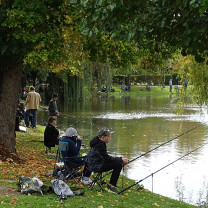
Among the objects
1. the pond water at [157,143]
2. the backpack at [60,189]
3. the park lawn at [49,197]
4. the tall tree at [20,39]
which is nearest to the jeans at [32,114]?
the pond water at [157,143]

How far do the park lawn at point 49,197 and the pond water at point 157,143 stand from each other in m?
1.37

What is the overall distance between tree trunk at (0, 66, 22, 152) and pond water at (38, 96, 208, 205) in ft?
12.0

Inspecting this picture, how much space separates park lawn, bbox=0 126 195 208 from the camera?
27.6 feet

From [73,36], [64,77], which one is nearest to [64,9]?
[73,36]

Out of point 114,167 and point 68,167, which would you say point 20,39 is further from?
point 114,167

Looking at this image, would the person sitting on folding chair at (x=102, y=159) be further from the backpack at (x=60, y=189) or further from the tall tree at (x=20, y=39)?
the tall tree at (x=20, y=39)

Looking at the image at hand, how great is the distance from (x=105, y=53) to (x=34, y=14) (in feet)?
13.1

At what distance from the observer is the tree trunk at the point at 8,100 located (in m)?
13.7

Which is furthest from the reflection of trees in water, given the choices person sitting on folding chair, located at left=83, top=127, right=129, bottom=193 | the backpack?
the backpack

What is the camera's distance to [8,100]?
540 inches

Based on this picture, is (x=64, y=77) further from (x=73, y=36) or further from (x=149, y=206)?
(x=149, y=206)

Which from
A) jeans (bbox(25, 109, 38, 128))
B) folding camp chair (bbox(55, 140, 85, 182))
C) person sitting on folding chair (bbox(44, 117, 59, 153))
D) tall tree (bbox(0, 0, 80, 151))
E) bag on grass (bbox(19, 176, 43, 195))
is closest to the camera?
bag on grass (bbox(19, 176, 43, 195))

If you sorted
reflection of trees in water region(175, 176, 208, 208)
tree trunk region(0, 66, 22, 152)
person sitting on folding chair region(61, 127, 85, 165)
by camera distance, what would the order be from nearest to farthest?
person sitting on folding chair region(61, 127, 85, 165)
reflection of trees in water region(175, 176, 208, 208)
tree trunk region(0, 66, 22, 152)

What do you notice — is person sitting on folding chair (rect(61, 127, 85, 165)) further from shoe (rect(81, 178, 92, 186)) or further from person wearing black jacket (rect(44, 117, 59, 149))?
person wearing black jacket (rect(44, 117, 59, 149))
